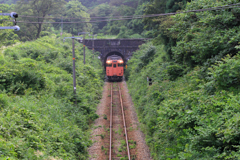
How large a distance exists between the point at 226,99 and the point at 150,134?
624cm

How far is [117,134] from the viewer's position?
13039 millimetres

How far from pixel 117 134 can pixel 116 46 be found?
25.4m

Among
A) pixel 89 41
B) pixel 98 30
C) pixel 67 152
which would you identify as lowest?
pixel 67 152

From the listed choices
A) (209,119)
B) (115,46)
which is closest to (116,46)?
(115,46)

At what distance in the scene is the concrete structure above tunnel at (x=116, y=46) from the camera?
120 ft

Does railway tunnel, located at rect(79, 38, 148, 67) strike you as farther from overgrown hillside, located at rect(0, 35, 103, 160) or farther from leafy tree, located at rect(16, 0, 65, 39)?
overgrown hillside, located at rect(0, 35, 103, 160)

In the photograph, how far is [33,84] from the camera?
12273 mm

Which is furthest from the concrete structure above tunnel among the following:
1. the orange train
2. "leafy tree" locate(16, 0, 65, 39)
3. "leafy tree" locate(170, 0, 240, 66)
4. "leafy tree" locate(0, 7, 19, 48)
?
"leafy tree" locate(170, 0, 240, 66)

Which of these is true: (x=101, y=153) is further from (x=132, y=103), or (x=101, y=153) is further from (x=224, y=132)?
(x=132, y=103)

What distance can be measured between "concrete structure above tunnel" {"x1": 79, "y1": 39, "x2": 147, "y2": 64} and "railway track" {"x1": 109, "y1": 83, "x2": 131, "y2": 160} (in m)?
18.1

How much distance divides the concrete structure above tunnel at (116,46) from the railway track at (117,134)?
59.3 ft

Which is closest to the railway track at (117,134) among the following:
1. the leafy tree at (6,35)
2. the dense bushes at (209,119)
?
the dense bushes at (209,119)

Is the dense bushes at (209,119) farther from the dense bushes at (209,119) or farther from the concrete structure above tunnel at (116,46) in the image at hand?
the concrete structure above tunnel at (116,46)

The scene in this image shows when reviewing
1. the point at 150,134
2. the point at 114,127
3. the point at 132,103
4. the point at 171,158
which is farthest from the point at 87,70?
the point at 171,158
